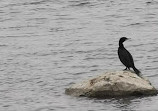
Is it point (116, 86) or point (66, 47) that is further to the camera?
point (66, 47)

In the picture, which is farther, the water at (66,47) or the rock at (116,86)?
the water at (66,47)

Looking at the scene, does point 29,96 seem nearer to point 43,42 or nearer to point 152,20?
point 43,42

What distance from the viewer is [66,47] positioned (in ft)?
108

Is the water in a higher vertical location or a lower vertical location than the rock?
lower

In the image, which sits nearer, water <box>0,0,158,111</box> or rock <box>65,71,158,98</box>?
rock <box>65,71,158,98</box>

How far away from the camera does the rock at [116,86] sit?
2238cm

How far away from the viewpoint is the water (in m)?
22.7

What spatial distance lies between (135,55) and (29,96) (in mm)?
8641

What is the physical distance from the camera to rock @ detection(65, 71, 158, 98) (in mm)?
22375

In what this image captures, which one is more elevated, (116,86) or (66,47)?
(116,86)

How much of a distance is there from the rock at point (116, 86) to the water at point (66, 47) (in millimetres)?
264

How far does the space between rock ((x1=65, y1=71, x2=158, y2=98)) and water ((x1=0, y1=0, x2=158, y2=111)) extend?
0.87 feet

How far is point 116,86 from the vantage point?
73.4 feet

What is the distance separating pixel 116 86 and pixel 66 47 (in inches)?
425
